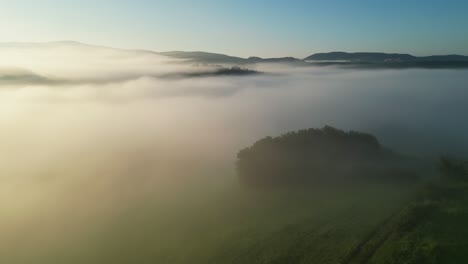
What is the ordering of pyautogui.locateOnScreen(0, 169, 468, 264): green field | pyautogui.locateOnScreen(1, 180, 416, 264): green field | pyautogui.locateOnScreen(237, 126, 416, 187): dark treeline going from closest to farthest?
pyautogui.locateOnScreen(0, 169, 468, 264): green field
pyautogui.locateOnScreen(1, 180, 416, 264): green field
pyautogui.locateOnScreen(237, 126, 416, 187): dark treeline

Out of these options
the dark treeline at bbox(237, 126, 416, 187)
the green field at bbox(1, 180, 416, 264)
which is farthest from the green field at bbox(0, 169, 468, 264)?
the dark treeline at bbox(237, 126, 416, 187)

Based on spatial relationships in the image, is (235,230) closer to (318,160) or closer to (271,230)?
(271,230)

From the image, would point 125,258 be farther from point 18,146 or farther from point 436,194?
point 18,146

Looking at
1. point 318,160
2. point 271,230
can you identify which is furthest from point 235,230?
point 318,160

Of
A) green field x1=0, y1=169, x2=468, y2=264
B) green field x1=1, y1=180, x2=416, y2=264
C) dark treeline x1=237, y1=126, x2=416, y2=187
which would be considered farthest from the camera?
dark treeline x1=237, y1=126, x2=416, y2=187

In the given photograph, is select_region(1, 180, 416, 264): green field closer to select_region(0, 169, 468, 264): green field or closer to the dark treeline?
select_region(0, 169, 468, 264): green field

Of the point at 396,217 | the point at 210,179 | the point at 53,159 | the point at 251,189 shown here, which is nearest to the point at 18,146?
the point at 53,159

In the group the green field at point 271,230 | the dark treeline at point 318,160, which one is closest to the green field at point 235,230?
the green field at point 271,230

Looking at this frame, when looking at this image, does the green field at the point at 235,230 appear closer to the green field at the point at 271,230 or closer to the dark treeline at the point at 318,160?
the green field at the point at 271,230
